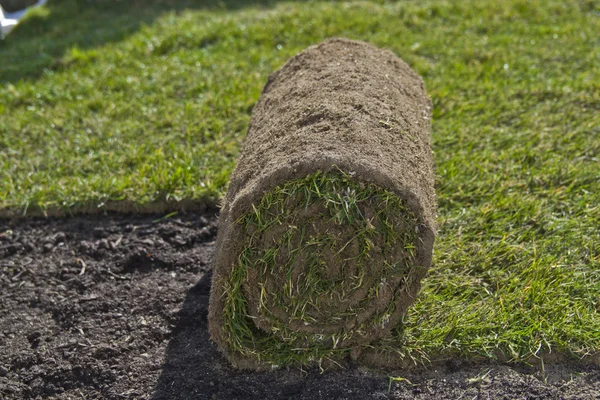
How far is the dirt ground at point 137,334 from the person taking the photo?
337 cm

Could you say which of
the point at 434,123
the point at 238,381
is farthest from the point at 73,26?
the point at 238,381

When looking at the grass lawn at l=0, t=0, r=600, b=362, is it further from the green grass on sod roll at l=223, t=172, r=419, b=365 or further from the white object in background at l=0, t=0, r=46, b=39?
the green grass on sod roll at l=223, t=172, r=419, b=365

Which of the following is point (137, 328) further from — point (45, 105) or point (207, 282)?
point (45, 105)

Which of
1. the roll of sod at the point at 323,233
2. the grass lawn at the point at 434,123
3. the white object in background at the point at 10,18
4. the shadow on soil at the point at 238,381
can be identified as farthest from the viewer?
the white object in background at the point at 10,18

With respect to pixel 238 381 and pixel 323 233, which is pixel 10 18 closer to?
pixel 238 381

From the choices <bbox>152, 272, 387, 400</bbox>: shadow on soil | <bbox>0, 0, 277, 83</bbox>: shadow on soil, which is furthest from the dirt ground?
<bbox>0, 0, 277, 83</bbox>: shadow on soil

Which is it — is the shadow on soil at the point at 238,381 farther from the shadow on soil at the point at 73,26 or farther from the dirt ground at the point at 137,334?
the shadow on soil at the point at 73,26

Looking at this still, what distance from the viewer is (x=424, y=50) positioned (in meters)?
6.70

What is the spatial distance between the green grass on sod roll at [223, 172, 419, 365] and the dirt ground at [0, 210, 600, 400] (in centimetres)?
24

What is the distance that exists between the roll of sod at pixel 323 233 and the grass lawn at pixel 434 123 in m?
0.44

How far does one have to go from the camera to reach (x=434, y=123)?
18.2 feet

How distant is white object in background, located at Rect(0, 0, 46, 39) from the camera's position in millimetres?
8070

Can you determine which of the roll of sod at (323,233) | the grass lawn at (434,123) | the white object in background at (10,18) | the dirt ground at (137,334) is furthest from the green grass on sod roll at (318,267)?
the white object in background at (10,18)

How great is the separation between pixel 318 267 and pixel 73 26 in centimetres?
617
